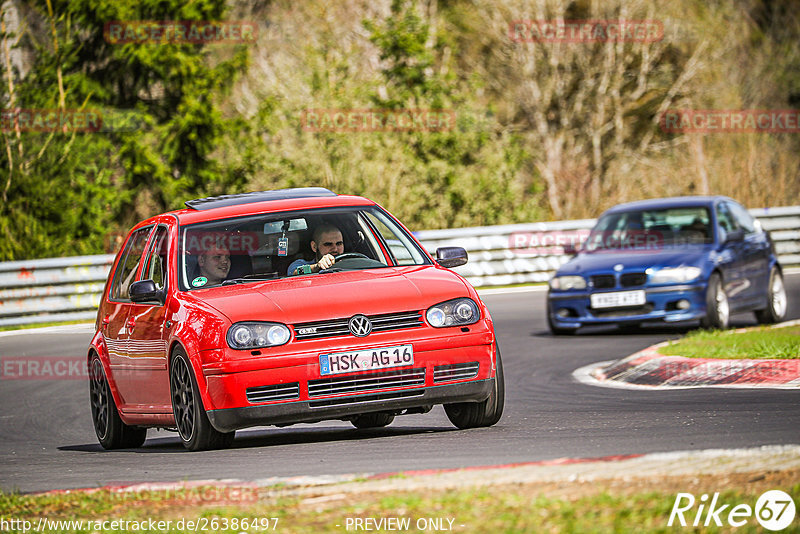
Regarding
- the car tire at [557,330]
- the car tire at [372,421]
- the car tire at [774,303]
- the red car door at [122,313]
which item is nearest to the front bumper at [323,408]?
the car tire at [372,421]

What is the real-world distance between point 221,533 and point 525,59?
127 feet

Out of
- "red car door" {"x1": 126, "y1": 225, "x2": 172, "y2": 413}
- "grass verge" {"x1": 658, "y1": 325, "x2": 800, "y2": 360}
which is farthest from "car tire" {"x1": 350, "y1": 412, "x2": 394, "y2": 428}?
"grass verge" {"x1": 658, "y1": 325, "x2": 800, "y2": 360}

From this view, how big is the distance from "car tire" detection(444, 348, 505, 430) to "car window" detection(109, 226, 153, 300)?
279cm

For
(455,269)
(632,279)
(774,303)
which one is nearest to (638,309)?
(632,279)

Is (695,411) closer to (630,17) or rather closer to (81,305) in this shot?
(81,305)

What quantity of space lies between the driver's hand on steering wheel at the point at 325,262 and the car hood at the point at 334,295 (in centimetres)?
45

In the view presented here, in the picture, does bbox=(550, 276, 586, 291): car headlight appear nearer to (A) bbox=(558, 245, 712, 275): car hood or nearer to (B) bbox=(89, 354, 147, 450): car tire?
(A) bbox=(558, 245, 712, 275): car hood

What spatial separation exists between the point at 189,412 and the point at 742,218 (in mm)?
10726

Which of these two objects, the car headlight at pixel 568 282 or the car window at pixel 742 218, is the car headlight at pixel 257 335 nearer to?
the car headlight at pixel 568 282

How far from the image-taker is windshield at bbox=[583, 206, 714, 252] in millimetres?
16719

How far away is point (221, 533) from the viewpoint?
5.35 metres

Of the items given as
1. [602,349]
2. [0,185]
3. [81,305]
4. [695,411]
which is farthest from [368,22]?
[695,411]

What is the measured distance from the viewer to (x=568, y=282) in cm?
1639

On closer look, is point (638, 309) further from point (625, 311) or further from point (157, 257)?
point (157, 257)
